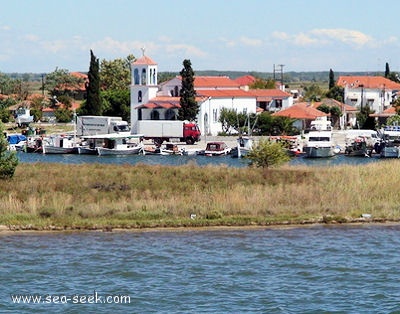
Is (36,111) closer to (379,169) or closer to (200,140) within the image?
(200,140)

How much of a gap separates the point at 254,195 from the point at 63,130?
64.4 meters

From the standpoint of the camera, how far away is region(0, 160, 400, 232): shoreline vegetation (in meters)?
36.5

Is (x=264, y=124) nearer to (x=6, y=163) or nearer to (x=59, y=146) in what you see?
(x=59, y=146)

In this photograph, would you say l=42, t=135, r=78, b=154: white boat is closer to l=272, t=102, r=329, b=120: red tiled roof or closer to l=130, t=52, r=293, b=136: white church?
l=130, t=52, r=293, b=136: white church

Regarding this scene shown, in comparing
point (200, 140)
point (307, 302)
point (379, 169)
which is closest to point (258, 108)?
point (200, 140)

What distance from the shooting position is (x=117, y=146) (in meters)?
81.6

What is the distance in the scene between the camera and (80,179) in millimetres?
41312

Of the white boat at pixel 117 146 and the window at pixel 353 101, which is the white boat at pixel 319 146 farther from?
the window at pixel 353 101

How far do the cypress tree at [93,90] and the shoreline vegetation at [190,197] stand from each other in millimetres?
49153

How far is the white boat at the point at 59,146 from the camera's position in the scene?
82.4 metres

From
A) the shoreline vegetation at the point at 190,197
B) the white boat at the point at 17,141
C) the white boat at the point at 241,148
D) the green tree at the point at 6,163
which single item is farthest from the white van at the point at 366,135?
the green tree at the point at 6,163

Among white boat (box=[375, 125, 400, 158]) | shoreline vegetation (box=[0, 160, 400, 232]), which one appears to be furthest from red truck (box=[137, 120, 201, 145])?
shoreline vegetation (box=[0, 160, 400, 232])

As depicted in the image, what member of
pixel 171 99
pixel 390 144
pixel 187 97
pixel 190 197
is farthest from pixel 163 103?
pixel 190 197

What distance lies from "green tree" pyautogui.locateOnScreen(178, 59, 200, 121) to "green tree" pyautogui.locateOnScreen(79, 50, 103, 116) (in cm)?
822
